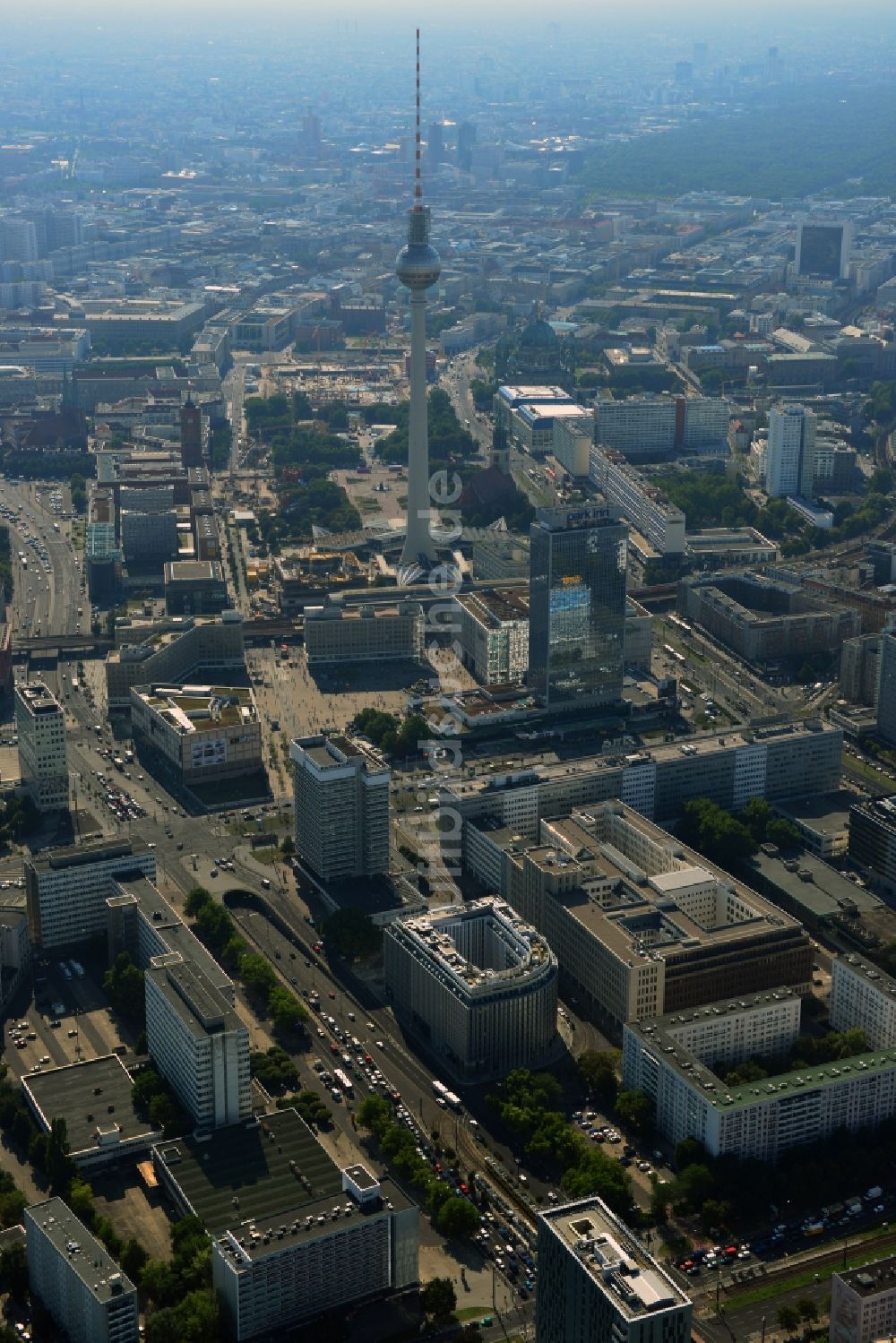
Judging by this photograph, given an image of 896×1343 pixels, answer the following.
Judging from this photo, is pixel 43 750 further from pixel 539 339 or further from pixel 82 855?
pixel 539 339

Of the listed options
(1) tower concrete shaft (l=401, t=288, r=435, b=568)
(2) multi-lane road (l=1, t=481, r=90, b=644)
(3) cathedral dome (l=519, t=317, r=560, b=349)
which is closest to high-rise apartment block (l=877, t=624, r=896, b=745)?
(1) tower concrete shaft (l=401, t=288, r=435, b=568)

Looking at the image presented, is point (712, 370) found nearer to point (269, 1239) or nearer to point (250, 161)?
point (269, 1239)

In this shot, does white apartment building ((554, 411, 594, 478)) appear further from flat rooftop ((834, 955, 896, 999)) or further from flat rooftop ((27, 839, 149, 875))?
flat rooftop ((834, 955, 896, 999))

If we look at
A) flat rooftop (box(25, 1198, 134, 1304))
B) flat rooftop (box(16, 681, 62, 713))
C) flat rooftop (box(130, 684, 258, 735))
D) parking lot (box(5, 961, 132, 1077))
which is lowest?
parking lot (box(5, 961, 132, 1077))

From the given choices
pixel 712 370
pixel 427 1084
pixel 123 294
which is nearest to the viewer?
pixel 427 1084

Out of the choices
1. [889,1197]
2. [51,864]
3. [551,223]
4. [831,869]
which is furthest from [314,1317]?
[551,223]
